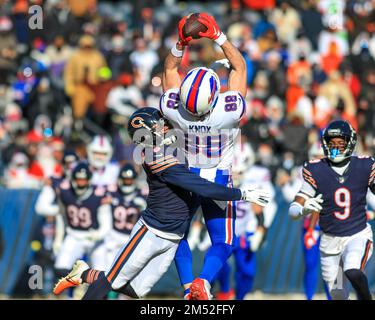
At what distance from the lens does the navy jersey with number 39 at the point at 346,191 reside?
939 cm

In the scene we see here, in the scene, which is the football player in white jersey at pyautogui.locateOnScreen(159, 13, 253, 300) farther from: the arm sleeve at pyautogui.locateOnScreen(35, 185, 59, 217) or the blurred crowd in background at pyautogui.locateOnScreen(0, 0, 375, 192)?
the blurred crowd in background at pyautogui.locateOnScreen(0, 0, 375, 192)

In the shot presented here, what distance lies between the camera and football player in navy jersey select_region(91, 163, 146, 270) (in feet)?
39.9

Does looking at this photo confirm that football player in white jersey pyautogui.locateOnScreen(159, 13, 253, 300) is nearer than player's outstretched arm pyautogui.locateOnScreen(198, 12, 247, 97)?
Yes

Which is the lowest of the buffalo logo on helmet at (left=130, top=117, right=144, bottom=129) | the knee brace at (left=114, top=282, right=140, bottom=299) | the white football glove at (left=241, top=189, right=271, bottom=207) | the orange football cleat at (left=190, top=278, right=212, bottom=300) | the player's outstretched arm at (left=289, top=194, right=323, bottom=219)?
the knee brace at (left=114, top=282, right=140, bottom=299)

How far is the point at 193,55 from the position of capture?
17.3 meters

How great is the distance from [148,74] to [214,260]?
8.52m

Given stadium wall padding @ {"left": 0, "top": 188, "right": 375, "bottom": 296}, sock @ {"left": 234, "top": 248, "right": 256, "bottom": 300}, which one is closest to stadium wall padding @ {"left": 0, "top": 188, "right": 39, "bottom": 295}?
stadium wall padding @ {"left": 0, "top": 188, "right": 375, "bottom": 296}

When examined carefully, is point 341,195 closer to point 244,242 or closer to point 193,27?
point 193,27

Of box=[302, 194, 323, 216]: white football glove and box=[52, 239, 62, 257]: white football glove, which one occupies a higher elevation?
box=[302, 194, 323, 216]: white football glove

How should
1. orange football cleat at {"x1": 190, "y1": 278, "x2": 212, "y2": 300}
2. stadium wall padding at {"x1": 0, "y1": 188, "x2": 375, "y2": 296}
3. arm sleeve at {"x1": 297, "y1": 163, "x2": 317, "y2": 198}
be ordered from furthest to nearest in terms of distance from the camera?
1. stadium wall padding at {"x1": 0, "y1": 188, "x2": 375, "y2": 296}
2. arm sleeve at {"x1": 297, "y1": 163, "x2": 317, "y2": 198}
3. orange football cleat at {"x1": 190, "y1": 278, "x2": 212, "y2": 300}

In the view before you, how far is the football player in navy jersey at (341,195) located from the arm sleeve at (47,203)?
405cm

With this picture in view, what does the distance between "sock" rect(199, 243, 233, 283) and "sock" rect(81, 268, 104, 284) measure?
0.88 m
